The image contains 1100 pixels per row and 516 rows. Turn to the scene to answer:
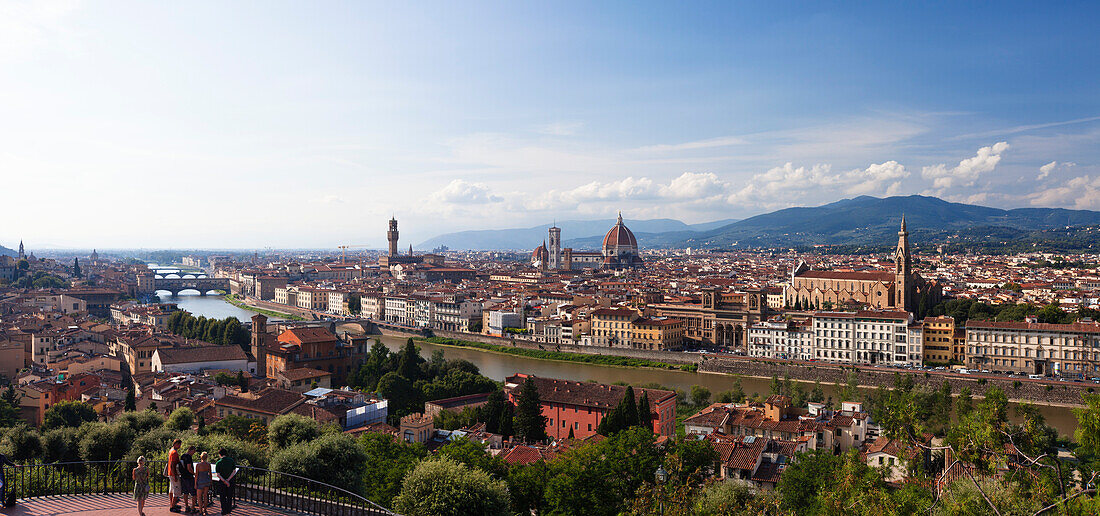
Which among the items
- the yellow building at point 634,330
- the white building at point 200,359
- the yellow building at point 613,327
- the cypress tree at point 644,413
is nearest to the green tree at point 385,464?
the cypress tree at point 644,413

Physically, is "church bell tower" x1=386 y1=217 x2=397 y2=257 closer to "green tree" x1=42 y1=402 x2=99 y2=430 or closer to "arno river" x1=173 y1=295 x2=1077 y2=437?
"arno river" x1=173 y1=295 x2=1077 y2=437

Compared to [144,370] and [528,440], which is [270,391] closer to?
[528,440]

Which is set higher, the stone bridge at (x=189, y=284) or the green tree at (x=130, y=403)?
the green tree at (x=130, y=403)

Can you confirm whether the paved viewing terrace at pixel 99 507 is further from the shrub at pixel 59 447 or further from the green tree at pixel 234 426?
the green tree at pixel 234 426

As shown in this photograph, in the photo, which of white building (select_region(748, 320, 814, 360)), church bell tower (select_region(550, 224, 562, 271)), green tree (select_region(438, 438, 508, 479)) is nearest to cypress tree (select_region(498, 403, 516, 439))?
green tree (select_region(438, 438, 508, 479))

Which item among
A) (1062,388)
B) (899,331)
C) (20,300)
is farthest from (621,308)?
(20,300)

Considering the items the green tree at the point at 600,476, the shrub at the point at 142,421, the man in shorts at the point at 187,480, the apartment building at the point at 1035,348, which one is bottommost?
the apartment building at the point at 1035,348
